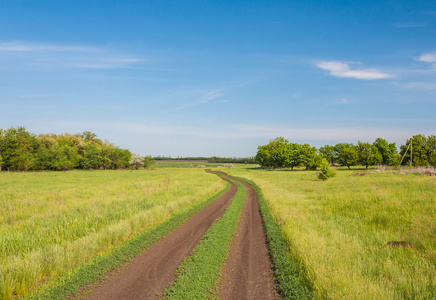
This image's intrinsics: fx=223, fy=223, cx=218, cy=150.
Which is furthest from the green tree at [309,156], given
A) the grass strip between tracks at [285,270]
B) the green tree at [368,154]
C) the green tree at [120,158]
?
the grass strip between tracks at [285,270]

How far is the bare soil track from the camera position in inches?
246

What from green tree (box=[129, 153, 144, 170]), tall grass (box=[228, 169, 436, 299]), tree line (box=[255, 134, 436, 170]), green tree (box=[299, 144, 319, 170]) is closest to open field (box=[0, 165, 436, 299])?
tall grass (box=[228, 169, 436, 299])

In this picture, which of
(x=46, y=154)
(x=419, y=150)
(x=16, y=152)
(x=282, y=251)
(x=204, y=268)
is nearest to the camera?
(x=204, y=268)

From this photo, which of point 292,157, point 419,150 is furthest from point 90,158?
point 419,150

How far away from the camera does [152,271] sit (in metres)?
7.46

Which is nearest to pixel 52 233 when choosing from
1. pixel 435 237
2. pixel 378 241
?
pixel 378 241

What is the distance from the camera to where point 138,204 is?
1805 centimetres

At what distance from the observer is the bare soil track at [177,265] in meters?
6.24

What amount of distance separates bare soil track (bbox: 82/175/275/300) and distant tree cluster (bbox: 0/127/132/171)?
9042 cm

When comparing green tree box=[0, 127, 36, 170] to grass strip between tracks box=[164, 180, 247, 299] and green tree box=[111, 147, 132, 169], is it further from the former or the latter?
grass strip between tracks box=[164, 180, 247, 299]

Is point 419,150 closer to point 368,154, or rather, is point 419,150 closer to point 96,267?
point 368,154

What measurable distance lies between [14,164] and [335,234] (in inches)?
3970

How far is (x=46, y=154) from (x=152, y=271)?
95256 millimetres

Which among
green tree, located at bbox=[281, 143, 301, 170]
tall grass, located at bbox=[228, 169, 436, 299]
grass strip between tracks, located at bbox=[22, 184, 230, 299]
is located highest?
green tree, located at bbox=[281, 143, 301, 170]
